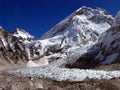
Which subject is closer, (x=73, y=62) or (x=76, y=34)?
(x=73, y=62)

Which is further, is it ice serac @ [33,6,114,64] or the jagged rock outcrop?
ice serac @ [33,6,114,64]

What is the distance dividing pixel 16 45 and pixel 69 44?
93.1 ft

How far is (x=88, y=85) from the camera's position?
25203 millimetres

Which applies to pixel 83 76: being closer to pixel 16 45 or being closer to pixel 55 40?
pixel 16 45

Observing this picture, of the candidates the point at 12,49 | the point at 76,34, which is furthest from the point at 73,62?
the point at 76,34

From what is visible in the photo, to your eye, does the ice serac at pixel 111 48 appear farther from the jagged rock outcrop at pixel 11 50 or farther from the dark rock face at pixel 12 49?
the dark rock face at pixel 12 49

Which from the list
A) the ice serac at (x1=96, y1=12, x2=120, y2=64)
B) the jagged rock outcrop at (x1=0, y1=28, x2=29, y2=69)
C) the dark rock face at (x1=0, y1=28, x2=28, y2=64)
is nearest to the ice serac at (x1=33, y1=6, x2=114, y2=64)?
the dark rock face at (x1=0, y1=28, x2=28, y2=64)

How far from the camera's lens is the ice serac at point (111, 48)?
2705 inches

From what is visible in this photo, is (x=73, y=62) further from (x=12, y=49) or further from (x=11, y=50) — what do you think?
(x=12, y=49)

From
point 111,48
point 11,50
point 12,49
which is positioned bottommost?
point 111,48

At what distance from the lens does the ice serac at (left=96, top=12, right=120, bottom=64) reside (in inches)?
2705

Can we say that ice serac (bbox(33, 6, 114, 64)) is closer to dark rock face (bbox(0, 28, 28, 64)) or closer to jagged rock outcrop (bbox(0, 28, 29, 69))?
dark rock face (bbox(0, 28, 28, 64))

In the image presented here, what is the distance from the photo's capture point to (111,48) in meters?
76.9

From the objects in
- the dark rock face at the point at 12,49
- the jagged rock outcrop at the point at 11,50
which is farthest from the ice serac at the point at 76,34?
the jagged rock outcrop at the point at 11,50
